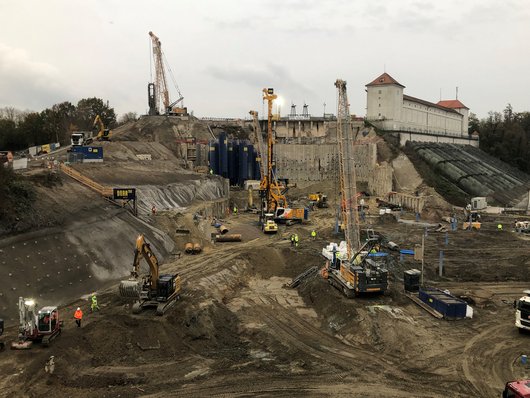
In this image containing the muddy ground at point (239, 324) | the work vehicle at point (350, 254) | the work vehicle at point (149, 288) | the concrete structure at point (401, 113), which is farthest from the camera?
the concrete structure at point (401, 113)

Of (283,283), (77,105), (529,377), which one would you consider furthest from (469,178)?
(77,105)

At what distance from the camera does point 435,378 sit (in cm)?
1567

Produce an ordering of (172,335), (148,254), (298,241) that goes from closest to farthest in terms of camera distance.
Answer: (172,335), (148,254), (298,241)

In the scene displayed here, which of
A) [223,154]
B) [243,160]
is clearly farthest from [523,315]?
[243,160]

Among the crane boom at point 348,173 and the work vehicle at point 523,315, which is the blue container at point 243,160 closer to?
the crane boom at point 348,173

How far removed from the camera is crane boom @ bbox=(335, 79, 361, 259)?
92.7 ft

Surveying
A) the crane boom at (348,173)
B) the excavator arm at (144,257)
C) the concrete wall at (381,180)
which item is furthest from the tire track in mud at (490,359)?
the concrete wall at (381,180)

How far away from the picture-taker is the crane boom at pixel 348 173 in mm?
28250

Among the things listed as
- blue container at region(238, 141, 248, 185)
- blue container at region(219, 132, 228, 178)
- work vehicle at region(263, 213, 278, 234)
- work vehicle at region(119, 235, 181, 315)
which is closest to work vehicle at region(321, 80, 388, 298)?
work vehicle at region(119, 235, 181, 315)

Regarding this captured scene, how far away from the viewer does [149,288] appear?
2108cm

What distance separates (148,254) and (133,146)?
46752 mm

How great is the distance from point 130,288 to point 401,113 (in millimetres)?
73651

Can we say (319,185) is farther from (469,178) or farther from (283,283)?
(283,283)

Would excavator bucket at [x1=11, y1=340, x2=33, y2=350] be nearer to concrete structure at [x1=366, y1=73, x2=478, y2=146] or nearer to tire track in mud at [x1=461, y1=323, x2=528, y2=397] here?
tire track in mud at [x1=461, y1=323, x2=528, y2=397]
